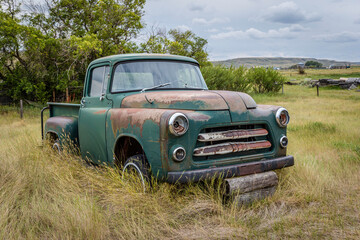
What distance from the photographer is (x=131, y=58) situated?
443cm

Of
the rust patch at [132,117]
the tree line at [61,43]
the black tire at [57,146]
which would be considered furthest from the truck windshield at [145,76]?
the tree line at [61,43]

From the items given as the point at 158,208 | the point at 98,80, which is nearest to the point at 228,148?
the point at 158,208

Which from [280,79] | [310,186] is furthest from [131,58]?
[280,79]

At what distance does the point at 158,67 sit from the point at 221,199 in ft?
6.47

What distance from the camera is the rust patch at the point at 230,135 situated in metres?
3.37

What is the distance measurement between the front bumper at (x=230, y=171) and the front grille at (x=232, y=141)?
0.51 feet

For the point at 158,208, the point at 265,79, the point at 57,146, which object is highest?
the point at 265,79

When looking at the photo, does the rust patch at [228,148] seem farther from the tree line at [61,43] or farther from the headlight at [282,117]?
the tree line at [61,43]

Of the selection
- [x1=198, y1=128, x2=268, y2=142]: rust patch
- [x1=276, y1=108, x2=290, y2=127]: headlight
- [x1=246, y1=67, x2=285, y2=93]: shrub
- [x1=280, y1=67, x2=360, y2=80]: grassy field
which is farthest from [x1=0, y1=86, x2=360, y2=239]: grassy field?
[x1=280, y1=67, x2=360, y2=80]: grassy field

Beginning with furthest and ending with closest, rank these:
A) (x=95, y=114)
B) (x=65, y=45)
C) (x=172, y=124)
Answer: (x=65, y=45) → (x=95, y=114) → (x=172, y=124)

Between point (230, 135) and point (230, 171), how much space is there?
380mm

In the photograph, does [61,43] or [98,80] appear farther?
[61,43]

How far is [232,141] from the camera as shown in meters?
3.64

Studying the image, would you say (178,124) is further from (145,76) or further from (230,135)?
(145,76)
